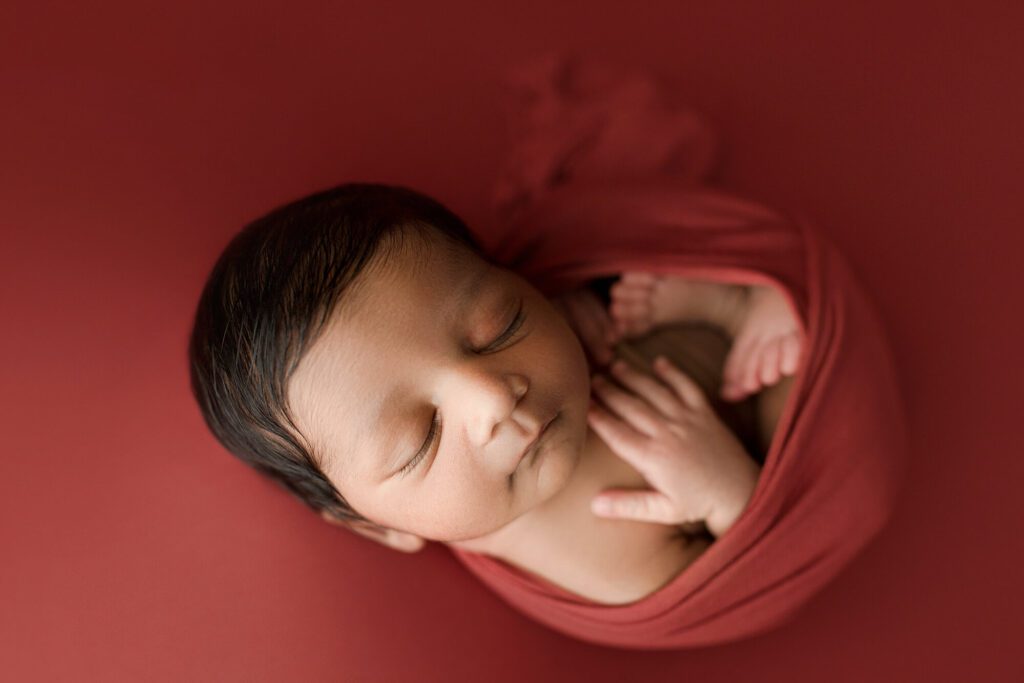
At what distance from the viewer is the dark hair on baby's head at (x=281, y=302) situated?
2.25 ft

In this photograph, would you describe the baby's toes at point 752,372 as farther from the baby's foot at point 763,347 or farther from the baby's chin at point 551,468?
the baby's chin at point 551,468

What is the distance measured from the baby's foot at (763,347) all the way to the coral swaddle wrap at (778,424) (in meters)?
0.03

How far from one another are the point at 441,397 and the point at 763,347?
17.0 inches

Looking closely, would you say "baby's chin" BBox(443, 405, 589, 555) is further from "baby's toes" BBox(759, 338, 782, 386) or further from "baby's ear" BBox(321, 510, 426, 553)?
"baby's toes" BBox(759, 338, 782, 386)

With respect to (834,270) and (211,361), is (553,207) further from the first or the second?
(211,361)

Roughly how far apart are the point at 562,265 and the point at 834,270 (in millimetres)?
300

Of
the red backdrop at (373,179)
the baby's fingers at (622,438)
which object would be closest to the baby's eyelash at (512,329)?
the baby's fingers at (622,438)

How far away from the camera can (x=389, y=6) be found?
118 cm

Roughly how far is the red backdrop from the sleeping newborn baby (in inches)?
5.9

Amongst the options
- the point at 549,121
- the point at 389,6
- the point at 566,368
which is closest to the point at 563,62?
the point at 549,121

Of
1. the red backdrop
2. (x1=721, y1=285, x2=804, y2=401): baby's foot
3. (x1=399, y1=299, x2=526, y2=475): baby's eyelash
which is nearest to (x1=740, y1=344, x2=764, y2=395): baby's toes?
(x1=721, y1=285, x2=804, y2=401): baby's foot

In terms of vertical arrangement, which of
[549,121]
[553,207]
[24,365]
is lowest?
[24,365]

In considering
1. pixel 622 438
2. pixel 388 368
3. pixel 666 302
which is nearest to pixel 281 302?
pixel 388 368

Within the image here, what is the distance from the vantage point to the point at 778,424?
935 millimetres
